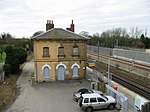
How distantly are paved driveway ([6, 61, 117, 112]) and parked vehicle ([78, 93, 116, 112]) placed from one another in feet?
3.69

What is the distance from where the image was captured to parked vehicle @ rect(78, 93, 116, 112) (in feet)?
64.7

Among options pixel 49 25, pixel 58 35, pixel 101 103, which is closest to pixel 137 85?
pixel 101 103

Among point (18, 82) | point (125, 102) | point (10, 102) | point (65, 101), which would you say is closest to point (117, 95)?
point (125, 102)

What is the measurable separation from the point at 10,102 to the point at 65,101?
5.41 m

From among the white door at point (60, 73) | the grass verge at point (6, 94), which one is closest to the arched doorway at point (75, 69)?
the white door at point (60, 73)

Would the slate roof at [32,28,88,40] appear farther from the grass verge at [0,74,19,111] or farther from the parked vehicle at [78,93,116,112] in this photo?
the parked vehicle at [78,93,116,112]

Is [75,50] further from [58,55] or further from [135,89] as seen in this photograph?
[135,89]

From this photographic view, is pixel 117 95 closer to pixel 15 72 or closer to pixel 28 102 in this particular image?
pixel 28 102

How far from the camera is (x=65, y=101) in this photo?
23.5m

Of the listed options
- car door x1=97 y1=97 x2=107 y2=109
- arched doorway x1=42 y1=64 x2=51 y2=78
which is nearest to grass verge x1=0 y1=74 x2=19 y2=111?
arched doorway x1=42 y1=64 x2=51 y2=78

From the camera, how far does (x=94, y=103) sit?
19844mm

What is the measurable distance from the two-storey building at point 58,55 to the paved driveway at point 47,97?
5.59ft

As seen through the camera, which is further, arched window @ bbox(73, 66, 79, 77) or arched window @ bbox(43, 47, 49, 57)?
arched window @ bbox(73, 66, 79, 77)

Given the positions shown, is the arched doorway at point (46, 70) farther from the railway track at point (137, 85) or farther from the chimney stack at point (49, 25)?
the railway track at point (137, 85)
